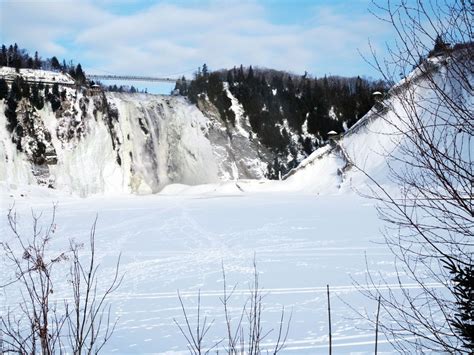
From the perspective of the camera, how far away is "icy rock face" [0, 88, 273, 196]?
3372cm

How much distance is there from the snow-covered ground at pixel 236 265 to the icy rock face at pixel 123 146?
15143mm

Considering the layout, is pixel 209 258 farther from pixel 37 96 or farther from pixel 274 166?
pixel 274 166

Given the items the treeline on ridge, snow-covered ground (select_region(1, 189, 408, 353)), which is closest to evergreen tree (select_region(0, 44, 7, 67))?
the treeline on ridge

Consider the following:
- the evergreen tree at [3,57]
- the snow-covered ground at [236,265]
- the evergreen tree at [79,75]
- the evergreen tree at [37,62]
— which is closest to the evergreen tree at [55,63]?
the evergreen tree at [37,62]

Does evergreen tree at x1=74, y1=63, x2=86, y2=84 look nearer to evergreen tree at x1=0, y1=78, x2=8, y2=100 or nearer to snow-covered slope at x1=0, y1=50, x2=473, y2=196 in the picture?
snow-covered slope at x1=0, y1=50, x2=473, y2=196

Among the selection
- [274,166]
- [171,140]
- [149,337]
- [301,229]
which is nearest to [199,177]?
[171,140]

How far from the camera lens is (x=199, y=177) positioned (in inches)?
1807

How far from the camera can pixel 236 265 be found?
10406mm

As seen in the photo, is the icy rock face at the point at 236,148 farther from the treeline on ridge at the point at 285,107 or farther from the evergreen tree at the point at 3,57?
the evergreen tree at the point at 3,57

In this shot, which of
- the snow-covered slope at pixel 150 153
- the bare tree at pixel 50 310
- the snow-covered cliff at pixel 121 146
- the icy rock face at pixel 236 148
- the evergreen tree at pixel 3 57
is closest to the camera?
the bare tree at pixel 50 310

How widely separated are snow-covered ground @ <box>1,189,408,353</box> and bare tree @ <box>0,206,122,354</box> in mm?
372

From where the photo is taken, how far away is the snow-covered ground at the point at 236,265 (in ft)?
21.4

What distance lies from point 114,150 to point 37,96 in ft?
23.4

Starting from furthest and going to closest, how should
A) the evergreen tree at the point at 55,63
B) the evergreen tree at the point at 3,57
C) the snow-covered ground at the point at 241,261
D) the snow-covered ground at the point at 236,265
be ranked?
the evergreen tree at the point at 55,63, the evergreen tree at the point at 3,57, the snow-covered ground at the point at 236,265, the snow-covered ground at the point at 241,261
